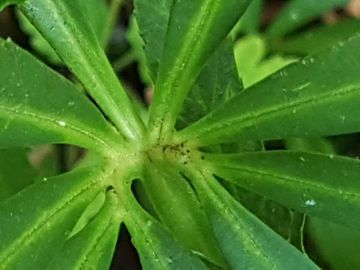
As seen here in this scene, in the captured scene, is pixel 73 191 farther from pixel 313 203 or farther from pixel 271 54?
pixel 271 54

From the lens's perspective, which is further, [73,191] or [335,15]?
[335,15]

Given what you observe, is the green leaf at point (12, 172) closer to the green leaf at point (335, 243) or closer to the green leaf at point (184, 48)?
the green leaf at point (184, 48)

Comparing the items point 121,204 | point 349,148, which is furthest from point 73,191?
point 349,148

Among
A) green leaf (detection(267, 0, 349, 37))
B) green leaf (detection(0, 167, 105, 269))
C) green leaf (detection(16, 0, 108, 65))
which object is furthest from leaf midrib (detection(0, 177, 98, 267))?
green leaf (detection(267, 0, 349, 37))

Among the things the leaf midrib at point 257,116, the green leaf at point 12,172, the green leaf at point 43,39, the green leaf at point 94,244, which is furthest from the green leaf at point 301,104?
the green leaf at point 43,39

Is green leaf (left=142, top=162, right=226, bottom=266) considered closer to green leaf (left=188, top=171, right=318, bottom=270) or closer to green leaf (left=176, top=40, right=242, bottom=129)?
green leaf (left=188, top=171, right=318, bottom=270)

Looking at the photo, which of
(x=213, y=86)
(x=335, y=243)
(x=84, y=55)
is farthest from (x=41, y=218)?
(x=335, y=243)
